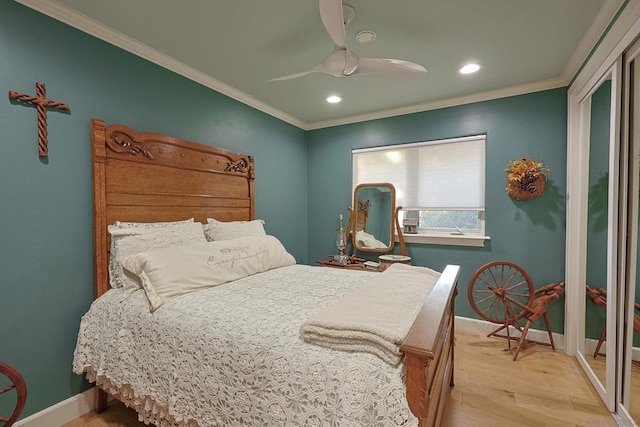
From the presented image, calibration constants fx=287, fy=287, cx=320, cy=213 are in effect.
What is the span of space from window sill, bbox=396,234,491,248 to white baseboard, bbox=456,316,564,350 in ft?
2.66

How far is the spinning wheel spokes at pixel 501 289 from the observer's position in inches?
108

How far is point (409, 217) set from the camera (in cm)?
349

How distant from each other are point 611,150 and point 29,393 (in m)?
3.81

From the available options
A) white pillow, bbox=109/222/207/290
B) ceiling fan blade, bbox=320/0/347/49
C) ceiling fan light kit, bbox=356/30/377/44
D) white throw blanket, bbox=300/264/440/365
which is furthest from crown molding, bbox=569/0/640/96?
white pillow, bbox=109/222/207/290

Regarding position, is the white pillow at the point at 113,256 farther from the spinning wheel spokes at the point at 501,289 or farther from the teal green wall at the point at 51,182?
the spinning wheel spokes at the point at 501,289

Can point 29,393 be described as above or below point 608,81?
below

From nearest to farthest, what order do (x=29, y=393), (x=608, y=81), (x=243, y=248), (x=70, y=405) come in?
(x=29, y=393) < (x=70, y=405) < (x=608, y=81) < (x=243, y=248)

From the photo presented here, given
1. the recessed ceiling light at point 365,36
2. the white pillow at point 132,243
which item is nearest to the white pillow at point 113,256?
the white pillow at point 132,243

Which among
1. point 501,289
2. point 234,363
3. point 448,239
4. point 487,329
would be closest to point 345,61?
point 234,363

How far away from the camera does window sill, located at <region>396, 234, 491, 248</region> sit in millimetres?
3025

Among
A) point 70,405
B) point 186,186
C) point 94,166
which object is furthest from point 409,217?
point 70,405

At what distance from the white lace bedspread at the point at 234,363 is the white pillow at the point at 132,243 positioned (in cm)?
9

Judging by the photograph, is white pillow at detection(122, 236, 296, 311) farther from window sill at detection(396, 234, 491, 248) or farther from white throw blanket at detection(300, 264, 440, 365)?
window sill at detection(396, 234, 491, 248)

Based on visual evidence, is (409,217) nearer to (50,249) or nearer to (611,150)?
(611,150)
